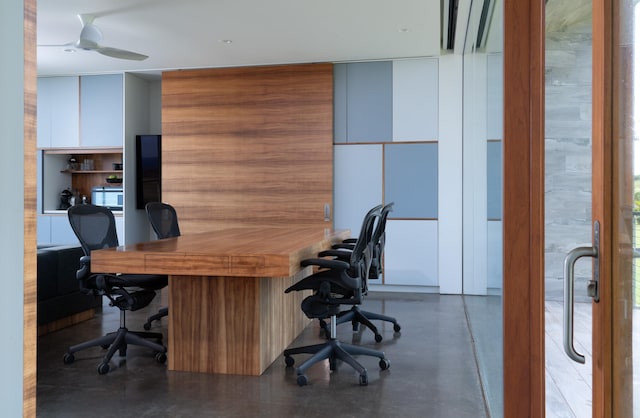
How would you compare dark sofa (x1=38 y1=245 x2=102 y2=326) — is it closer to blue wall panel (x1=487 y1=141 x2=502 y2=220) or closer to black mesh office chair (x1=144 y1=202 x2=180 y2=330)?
black mesh office chair (x1=144 y1=202 x2=180 y2=330)

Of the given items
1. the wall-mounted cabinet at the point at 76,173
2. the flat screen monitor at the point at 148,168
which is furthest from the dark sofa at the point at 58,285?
the wall-mounted cabinet at the point at 76,173

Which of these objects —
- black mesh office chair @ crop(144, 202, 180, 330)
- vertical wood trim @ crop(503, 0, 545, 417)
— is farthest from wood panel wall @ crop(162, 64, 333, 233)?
vertical wood trim @ crop(503, 0, 545, 417)

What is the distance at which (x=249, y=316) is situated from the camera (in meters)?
3.48

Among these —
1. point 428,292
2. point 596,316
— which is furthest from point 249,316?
point 428,292

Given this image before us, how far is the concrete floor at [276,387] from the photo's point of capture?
289 cm

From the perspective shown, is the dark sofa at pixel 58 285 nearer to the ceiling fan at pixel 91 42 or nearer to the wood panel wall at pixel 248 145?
the ceiling fan at pixel 91 42

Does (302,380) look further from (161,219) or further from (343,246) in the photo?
(161,219)

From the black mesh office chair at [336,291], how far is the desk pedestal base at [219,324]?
237 mm

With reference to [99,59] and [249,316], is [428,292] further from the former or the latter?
[99,59]

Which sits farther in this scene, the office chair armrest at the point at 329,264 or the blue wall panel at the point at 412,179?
the blue wall panel at the point at 412,179

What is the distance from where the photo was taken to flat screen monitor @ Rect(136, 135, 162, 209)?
7422 mm

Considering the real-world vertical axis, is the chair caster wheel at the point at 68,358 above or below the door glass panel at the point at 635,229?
below

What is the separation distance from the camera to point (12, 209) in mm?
1013

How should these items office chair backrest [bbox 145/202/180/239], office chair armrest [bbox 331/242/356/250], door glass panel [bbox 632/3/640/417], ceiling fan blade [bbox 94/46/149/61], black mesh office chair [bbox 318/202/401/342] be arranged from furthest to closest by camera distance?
1. ceiling fan blade [bbox 94/46/149/61]
2. office chair backrest [bbox 145/202/180/239]
3. office chair armrest [bbox 331/242/356/250]
4. black mesh office chair [bbox 318/202/401/342]
5. door glass panel [bbox 632/3/640/417]
